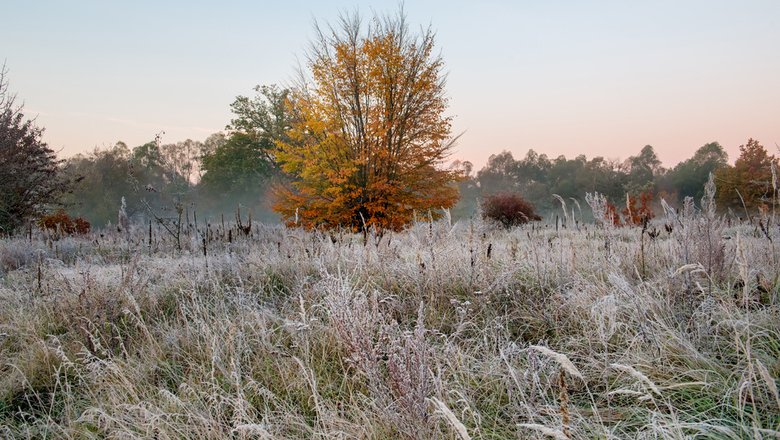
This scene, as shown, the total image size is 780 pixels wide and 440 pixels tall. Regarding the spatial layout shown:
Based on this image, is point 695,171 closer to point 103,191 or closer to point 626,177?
point 626,177

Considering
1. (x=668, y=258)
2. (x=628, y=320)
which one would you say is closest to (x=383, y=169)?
(x=668, y=258)

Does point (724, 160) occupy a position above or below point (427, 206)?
above

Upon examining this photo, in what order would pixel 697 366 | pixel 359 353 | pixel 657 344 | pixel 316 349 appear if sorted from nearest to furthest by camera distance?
pixel 359 353
pixel 697 366
pixel 657 344
pixel 316 349

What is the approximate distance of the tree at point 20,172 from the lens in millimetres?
13234

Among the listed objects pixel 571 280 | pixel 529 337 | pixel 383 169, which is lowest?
pixel 529 337

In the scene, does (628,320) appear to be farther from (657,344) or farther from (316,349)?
(316,349)

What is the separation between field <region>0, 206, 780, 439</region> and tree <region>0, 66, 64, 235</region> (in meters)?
11.1

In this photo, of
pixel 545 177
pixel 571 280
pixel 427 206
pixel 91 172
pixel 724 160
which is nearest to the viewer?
pixel 571 280

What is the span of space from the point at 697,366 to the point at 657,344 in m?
0.21

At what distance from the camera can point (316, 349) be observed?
3078 millimetres

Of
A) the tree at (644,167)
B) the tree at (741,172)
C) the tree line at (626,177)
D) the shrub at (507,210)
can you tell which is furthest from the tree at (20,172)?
the tree at (644,167)

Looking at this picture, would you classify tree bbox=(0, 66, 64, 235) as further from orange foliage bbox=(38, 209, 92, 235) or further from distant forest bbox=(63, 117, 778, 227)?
distant forest bbox=(63, 117, 778, 227)

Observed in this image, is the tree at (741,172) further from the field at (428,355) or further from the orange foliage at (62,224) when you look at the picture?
the orange foliage at (62,224)

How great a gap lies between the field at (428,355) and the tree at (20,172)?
1106 cm
